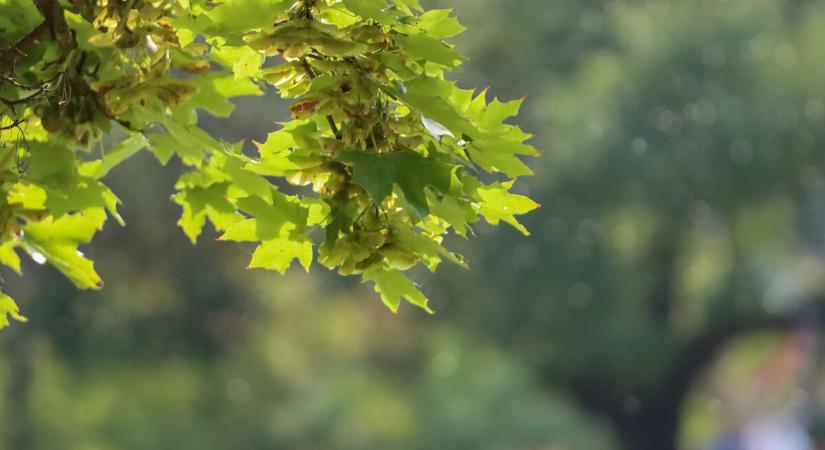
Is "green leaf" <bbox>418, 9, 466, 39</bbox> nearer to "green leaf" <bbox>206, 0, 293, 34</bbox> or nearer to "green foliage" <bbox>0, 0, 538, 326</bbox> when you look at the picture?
"green foliage" <bbox>0, 0, 538, 326</bbox>

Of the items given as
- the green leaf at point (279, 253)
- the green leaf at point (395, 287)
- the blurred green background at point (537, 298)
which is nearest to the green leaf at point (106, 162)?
the green leaf at point (279, 253)

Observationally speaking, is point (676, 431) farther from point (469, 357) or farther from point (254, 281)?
point (254, 281)

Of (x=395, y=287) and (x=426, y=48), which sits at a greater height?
(x=426, y=48)

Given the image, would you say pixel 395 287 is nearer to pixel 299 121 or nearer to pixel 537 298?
pixel 299 121

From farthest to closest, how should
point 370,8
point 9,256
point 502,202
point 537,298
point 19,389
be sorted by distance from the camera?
point 537,298, point 19,389, point 9,256, point 502,202, point 370,8

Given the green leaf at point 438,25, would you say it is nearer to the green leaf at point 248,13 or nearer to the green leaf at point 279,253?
the green leaf at point 248,13

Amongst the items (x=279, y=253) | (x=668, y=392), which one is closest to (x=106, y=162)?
→ (x=279, y=253)
